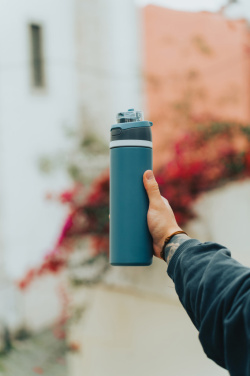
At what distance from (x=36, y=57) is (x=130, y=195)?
421cm

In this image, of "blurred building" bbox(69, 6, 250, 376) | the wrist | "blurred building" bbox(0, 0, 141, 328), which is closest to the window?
"blurred building" bbox(0, 0, 141, 328)

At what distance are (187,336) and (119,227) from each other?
6.17ft

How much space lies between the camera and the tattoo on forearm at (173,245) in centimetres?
89

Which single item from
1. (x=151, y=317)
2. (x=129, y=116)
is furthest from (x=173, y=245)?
(x=151, y=317)

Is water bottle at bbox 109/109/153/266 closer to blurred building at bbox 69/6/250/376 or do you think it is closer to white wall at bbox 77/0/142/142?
blurred building at bbox 69/6/250/376

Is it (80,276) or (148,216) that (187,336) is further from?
(148,216)

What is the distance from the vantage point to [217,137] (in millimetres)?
3008

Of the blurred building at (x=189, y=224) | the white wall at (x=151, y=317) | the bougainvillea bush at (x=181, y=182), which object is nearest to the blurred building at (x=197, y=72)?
the blurred building at (x=189, y=224)

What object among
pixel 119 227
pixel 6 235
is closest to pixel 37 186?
pixel 6 235

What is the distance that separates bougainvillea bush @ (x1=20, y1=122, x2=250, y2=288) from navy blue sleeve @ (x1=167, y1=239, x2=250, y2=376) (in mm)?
1877

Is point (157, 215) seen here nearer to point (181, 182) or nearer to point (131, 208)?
point (131, 208)

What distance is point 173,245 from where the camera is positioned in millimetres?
905

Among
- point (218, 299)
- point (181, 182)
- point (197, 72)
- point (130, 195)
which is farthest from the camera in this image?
point (197, 72)

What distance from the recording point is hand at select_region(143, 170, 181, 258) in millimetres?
961
